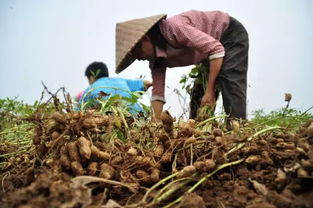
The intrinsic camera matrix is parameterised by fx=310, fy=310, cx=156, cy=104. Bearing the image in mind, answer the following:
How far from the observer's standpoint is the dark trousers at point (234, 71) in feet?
6.65

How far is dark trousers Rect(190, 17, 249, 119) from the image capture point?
203cm

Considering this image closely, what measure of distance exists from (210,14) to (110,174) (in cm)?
161

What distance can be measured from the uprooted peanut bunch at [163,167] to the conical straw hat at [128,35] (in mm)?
957

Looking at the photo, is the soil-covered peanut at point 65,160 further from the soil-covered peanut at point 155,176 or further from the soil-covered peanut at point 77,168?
the soil-covered peanut at point 155,176

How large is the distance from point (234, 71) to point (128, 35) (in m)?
0.74

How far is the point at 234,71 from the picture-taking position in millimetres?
2064

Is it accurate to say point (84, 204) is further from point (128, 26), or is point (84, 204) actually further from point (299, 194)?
point (128, 26)

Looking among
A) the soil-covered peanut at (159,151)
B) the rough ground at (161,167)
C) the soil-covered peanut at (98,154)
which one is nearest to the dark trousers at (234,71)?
the rough ground at (161,167)

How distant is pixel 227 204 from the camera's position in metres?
0.66

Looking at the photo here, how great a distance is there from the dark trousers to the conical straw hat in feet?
1.65

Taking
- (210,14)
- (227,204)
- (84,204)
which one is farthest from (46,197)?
(210,14)

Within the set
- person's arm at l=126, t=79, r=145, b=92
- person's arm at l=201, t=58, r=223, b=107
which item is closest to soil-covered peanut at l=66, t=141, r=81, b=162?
person's arm at l=201, t=58, r=223, b=107

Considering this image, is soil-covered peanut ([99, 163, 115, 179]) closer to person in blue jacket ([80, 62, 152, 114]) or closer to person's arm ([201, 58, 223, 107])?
person in blue jacket ([80, 62, 152, 114])

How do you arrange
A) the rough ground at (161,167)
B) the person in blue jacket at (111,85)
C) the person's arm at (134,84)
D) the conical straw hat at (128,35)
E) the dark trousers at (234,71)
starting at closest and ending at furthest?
the rough ground at (161,167) < the person in blue jacket at (111,85) < the conical straw hat at (128,35) < the dark trousers at (234,71) < the person's arm at (134,84)
